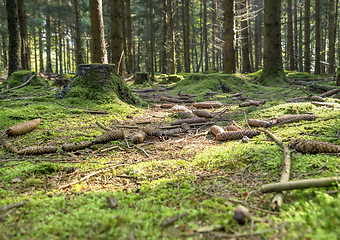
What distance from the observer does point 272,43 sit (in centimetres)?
980

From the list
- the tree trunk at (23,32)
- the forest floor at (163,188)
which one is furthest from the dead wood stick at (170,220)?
the tree trunk at (23,32)

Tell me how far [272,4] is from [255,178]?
33.6 feet

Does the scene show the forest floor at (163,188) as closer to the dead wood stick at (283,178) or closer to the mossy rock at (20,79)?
the dead wood stick at (283,178)

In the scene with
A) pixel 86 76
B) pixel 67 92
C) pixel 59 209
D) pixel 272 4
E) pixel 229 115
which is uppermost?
pixel 272 4

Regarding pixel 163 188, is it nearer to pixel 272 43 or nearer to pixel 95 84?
pixel 95 84

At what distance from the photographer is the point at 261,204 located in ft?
4.82

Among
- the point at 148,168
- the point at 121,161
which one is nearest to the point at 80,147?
the point at 121,161

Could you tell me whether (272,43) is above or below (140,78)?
above

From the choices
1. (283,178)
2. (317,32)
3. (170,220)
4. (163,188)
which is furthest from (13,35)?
(317,32)

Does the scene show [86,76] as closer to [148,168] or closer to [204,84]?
[148,168]

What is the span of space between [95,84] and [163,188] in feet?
13.4

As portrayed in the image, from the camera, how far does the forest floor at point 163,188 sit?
1.22 metres

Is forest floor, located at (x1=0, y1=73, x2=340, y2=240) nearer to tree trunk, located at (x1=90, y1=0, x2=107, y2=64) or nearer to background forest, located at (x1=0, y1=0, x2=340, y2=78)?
tree trunk, located at (x1=90, y1=0, x2=107, y2=64)

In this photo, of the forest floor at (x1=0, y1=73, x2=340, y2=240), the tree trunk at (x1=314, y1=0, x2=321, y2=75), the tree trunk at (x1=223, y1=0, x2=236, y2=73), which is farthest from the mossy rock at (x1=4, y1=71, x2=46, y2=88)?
the tree trunk at (x1=314, y1=0, x2=321, y2=75)
